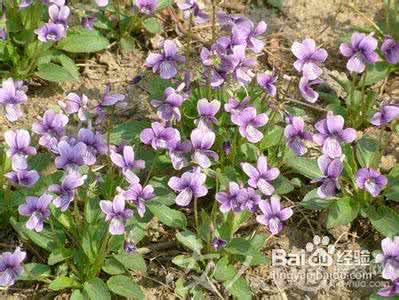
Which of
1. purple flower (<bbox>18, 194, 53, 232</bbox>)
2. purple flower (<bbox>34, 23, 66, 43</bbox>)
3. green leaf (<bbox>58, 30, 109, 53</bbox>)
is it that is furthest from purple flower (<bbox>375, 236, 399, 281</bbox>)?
green leaf (<bbox>58, 30, 109, 53</bbox>)

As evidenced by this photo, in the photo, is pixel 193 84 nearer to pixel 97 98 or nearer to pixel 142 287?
pixel 97 98

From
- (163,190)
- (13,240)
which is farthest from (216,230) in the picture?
(13,240)

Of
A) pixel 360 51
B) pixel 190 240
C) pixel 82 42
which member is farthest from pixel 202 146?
pixel 82 42

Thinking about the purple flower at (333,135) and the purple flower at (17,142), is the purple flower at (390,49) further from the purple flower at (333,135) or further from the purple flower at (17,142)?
the purple flower at (17,142)

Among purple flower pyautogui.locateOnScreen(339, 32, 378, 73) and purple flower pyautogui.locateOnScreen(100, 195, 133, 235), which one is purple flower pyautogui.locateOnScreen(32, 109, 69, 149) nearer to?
purple flower pyautogui.locateOnScreen(100, 195, 133, 235)

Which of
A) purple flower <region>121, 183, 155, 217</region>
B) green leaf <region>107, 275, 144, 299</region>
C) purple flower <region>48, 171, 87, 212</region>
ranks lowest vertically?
green leaf <region>107, 275, 144, 299</region>

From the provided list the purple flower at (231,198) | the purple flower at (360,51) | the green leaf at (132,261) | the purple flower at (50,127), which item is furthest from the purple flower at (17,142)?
the purple flower at (360,51)

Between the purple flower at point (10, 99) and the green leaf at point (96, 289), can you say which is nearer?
the green leaf at point (96, 289)
